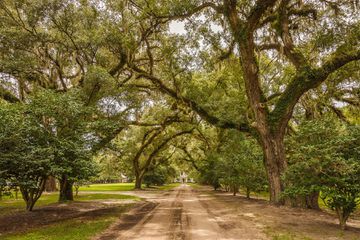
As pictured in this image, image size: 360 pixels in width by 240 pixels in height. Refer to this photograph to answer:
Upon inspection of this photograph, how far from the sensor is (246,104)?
745 inches

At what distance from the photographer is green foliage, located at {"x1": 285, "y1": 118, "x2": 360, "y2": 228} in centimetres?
810

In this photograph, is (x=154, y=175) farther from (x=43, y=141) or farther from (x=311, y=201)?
(x=43, y=141)

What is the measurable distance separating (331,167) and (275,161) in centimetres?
560

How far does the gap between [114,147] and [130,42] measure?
5.92 meters

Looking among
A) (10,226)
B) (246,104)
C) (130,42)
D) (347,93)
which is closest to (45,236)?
(10,226)

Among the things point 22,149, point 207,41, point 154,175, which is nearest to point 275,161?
point 207,41

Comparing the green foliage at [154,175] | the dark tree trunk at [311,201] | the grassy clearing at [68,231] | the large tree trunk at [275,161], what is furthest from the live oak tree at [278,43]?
the green foliage at [154,175]

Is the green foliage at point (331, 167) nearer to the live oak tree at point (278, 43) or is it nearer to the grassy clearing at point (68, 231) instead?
the live oak tree at point (278, 43)

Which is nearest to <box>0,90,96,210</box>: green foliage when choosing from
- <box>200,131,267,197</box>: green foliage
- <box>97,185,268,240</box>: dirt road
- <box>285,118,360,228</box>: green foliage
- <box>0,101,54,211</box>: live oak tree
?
<box>0,101,54,211</box>: live oak tree

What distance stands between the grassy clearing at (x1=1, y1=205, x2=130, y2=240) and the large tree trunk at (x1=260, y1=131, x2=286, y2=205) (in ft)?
26.6

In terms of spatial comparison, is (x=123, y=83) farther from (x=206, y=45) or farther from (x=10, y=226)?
(x=10, y=226)

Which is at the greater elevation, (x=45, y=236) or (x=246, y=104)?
(x=246, y=104)

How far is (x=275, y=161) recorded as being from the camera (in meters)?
14.0

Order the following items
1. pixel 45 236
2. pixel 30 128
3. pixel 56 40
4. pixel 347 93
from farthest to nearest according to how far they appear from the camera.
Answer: pixel 347 93, pixel 56 40, pixel 30 128, pixel 45 236
